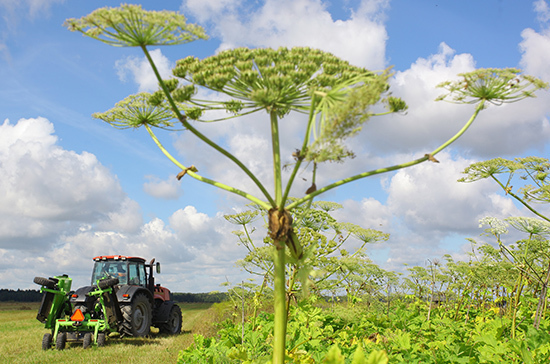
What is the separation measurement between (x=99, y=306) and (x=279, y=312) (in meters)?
13.7

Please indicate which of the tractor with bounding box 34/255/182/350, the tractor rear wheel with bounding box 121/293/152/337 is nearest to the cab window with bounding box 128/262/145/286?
the tractor with bounding box 34/255/182/350

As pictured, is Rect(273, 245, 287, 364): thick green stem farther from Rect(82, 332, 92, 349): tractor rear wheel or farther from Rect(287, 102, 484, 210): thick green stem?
Rect(82, 332, 92, 349): tractor rear wheel

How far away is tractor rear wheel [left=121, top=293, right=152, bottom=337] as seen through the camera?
1462 cm

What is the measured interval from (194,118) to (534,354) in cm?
354

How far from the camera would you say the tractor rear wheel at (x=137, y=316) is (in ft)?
48.0

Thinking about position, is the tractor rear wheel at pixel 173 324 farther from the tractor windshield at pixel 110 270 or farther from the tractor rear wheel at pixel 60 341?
the tractor rear wheel at pixel 60 341

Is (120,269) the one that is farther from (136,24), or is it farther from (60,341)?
(136,24)

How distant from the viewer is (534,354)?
12.8ft

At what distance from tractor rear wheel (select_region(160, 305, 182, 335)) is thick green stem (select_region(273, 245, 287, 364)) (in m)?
16.6

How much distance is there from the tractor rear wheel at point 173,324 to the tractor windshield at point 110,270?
294cm

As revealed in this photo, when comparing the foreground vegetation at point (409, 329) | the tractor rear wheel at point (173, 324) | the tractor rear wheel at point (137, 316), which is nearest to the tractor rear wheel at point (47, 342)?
the tractor rear wheel at point (137, 316)

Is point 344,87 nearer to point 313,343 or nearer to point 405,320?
point 313,343

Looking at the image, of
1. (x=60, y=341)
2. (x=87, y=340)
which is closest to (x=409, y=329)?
(x=87, y=340)

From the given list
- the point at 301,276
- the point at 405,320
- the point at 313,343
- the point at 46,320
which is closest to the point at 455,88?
the point at 301,276
